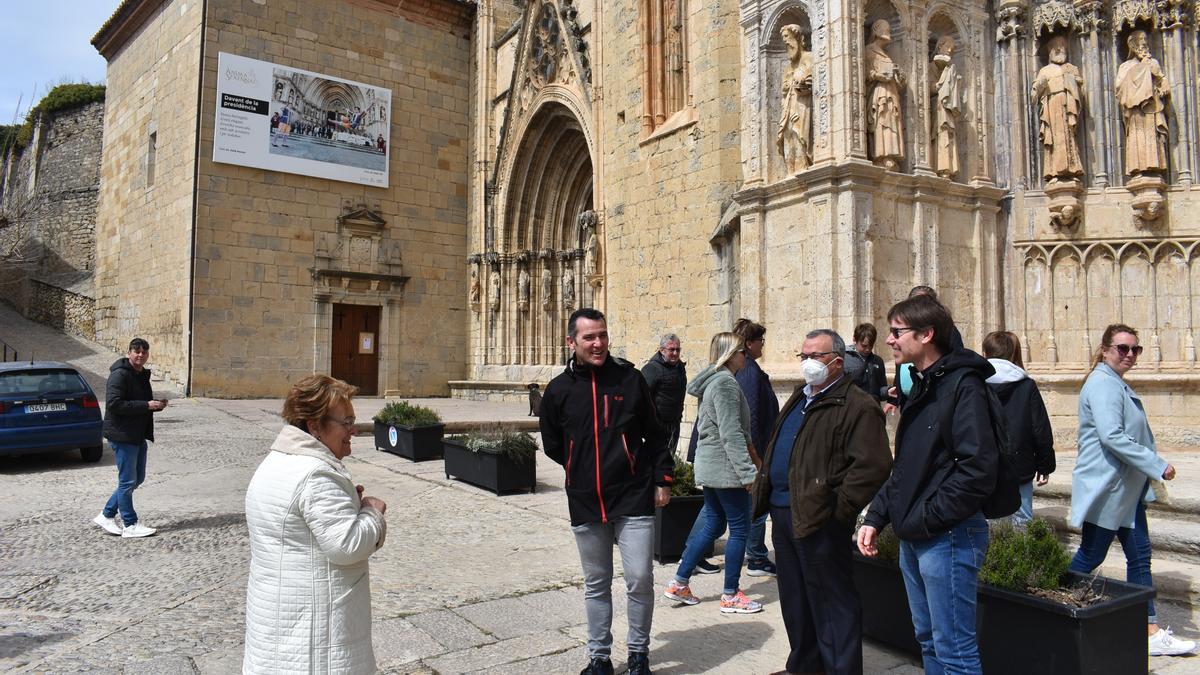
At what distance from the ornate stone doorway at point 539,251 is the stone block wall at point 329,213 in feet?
5.49

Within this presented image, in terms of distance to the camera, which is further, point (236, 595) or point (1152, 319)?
point (1152, 319)

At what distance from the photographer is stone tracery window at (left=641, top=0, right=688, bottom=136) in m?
12.1

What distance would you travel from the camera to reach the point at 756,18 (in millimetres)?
9297

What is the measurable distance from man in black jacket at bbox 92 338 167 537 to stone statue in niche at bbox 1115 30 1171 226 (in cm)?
951

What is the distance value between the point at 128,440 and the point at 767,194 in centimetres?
682

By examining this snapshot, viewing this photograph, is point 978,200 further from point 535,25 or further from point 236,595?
point 535,25

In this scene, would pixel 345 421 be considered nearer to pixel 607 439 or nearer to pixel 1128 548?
pixel 607 439

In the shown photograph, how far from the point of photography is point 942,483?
8.35 ft

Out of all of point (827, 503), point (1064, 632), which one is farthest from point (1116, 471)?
point (827, 503)

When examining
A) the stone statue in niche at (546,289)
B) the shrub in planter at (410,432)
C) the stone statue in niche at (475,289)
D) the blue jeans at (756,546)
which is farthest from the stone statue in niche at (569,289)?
the blue jeans at (756,546)

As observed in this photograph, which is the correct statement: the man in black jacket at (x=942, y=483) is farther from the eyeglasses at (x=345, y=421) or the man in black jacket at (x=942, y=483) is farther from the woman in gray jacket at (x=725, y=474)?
the eyeglasses at (x=345, y=421)

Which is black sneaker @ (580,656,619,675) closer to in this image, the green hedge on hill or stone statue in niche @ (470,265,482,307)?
stone statue in niche @ (470,265,482,307)

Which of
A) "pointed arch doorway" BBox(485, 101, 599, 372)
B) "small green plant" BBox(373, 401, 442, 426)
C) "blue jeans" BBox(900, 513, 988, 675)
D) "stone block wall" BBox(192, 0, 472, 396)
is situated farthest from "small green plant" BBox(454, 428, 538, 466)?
"stone block wall" BBox(192, 0, 472, 396)

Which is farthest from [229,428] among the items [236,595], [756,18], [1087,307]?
[1087,307]
